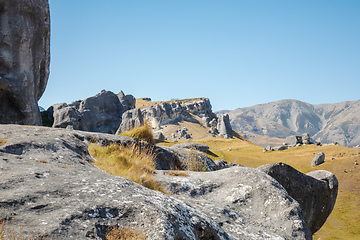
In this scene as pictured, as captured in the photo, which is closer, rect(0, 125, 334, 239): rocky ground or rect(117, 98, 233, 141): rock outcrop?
rect(0, 125, 334, 239): rocky ground

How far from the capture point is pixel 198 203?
705 cm

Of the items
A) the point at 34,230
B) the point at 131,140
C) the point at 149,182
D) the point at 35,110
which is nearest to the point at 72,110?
the point at 35,110

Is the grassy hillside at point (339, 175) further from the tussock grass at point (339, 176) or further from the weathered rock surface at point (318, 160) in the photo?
the weathered rock surface at point (318, 160)

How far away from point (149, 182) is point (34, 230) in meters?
3.64

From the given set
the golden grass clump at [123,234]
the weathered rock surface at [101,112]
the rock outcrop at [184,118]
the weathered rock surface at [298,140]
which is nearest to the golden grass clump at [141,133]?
the golden grass clump at [123,234]

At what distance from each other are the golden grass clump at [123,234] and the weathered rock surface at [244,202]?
8.72 ft

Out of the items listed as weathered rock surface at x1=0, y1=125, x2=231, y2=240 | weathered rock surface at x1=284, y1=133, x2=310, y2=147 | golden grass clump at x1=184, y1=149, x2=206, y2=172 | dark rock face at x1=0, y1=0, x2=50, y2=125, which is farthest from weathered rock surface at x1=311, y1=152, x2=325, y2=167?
weathered rock surface at x1=0, y1=125, x2=231, y2=240

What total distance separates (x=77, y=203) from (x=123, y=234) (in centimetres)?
90

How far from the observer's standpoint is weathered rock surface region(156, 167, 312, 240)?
6695mm

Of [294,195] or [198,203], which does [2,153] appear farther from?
[294,195]

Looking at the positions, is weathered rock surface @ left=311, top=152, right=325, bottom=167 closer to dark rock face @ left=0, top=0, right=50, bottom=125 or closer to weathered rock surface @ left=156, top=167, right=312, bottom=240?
dark rock face @ left=0, top=0, right=50, bottom=125

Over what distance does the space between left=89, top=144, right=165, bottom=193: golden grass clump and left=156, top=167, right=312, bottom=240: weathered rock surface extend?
1.74ft

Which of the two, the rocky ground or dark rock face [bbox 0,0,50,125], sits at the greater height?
dark rock face [bbox 0,0,50,125]

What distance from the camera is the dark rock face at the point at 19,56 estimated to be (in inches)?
677
